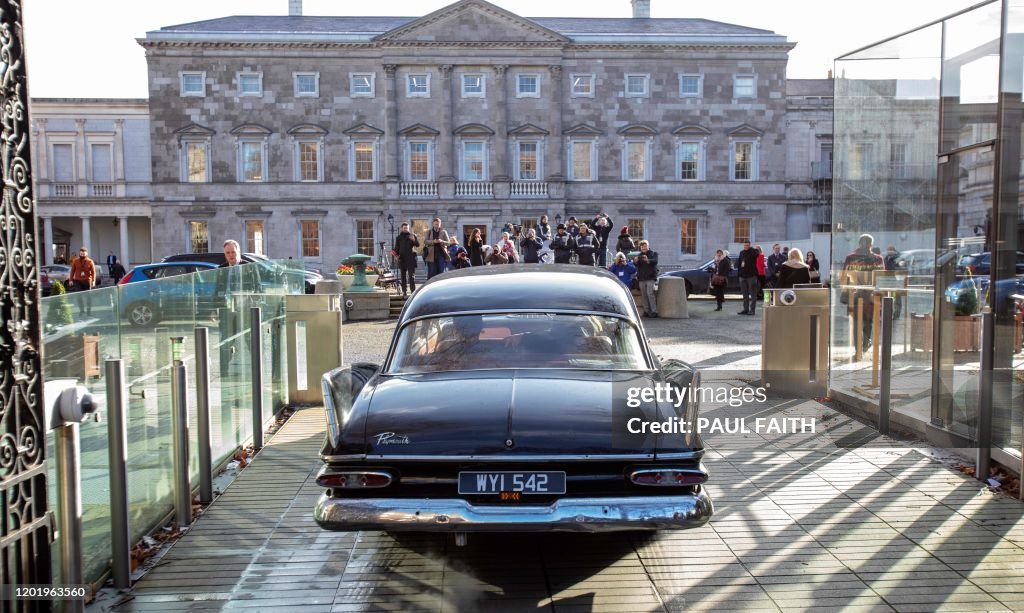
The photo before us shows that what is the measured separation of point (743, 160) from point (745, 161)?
0.42ft

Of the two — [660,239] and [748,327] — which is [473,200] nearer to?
[660,239]

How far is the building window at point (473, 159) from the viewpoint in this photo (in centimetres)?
5234

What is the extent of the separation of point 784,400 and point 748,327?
10015 millimetres

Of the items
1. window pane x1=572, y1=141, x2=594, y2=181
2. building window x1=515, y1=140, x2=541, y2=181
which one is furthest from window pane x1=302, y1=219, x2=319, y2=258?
window pane x1=572, y1=141, x2=594, y2=181

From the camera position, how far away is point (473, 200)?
170 feet

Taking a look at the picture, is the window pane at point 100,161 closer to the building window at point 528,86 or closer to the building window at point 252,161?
the building window at point 252,161

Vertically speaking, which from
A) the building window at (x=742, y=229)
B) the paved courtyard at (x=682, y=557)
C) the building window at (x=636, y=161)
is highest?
the building window at (x=636, y=161)

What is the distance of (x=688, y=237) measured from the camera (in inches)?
2120

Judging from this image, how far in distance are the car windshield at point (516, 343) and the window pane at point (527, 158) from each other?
46584 millimetres

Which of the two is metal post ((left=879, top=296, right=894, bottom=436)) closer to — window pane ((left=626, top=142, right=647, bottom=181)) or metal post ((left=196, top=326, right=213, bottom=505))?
metal post ((left=196, top=326, right=213, bottom=505))

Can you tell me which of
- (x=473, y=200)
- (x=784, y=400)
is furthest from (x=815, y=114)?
(x=784, y=400)

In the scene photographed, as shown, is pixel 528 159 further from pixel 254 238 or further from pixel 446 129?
pixel 254 238

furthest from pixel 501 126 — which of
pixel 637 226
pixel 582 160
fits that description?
pixel 637 226

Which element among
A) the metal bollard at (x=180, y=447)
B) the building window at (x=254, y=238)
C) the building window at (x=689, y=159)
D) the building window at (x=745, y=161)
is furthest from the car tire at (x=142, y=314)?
the building window at (x=745, y=161)
